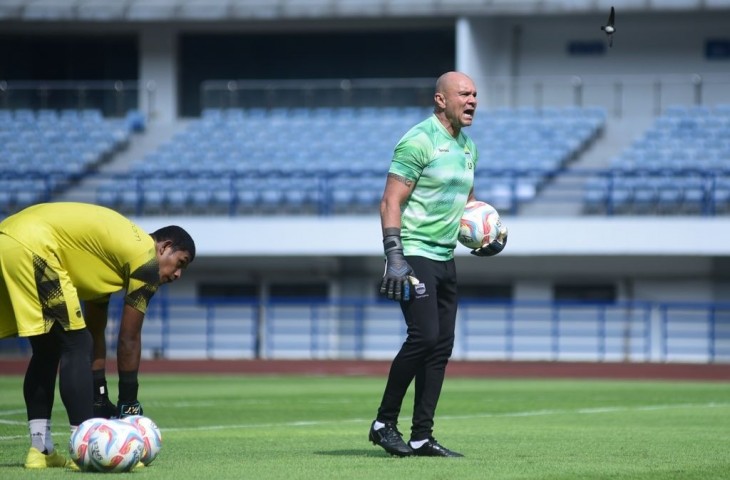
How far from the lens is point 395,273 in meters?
8.12

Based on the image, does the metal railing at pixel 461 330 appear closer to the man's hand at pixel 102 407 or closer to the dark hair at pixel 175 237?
the man's hand at pixel 102 407

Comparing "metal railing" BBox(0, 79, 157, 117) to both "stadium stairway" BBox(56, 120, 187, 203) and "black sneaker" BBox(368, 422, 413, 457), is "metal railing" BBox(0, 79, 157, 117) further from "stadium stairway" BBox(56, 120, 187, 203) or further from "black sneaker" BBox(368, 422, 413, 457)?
"black sneaker" BBox(368, 422, 413, 457)

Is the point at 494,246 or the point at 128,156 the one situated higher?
the point at 128,156

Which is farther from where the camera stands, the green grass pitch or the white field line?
the white field line

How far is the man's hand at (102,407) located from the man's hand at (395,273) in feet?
6.11

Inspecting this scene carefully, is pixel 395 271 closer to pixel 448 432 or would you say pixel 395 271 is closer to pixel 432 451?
pixel 432 451

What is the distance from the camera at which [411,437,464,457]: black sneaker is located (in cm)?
837

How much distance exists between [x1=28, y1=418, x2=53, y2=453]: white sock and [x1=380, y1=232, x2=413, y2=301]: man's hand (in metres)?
2.00

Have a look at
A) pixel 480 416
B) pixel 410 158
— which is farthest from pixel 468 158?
pixel 480 416

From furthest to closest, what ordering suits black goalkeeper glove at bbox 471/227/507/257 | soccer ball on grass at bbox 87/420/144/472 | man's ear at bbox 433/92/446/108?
black goalkeeper glove at bbox 471/227/507/257 < man's ear at bbox 433/92/446/108 < soccer ball on grass at bbox 87/420/144/472

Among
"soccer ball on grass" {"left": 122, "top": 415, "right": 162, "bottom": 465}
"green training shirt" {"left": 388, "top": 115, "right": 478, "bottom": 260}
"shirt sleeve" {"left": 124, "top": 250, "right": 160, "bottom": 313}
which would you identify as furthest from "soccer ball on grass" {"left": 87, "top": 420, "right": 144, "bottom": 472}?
"green training shirt" {"left": 388, "top": 115, "right": 478, "bottom": 260}

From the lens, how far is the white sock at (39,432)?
792 centimetres

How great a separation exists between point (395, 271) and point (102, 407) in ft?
6.65

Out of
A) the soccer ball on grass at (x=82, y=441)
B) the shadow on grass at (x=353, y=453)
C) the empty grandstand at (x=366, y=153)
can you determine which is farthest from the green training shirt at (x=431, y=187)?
the empty grandstand at (x=366, y=153)
